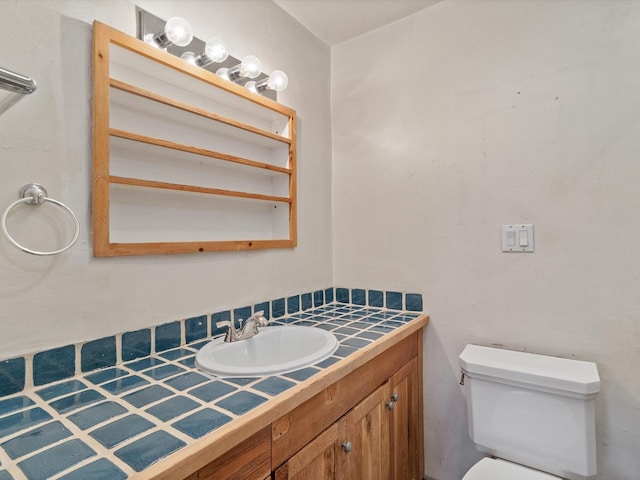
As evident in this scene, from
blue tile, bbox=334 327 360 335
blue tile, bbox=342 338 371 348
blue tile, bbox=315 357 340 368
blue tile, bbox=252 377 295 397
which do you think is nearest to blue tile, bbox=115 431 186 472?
blue tile, bbox=252 377 295 397

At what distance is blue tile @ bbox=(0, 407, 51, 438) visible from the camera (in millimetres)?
679

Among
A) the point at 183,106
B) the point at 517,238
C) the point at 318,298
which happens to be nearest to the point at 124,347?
the point at 183,106

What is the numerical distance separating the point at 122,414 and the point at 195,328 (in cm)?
50

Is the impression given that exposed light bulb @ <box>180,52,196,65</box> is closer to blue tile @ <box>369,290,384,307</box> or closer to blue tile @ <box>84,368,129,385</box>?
blue tile @ <box>84,368,129,385</box>

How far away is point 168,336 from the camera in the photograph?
114 cm

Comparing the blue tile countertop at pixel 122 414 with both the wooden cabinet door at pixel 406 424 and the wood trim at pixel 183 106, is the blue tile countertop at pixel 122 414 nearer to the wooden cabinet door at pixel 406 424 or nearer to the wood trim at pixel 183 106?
the wooden cabinet door at pixel 406 424

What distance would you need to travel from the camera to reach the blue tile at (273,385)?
0.83m

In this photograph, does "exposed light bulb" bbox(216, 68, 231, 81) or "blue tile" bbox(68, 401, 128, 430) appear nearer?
"blue tile" bbox(68, 401, 128, 430)

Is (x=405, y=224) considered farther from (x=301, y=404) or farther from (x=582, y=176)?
(x=301, y=404)

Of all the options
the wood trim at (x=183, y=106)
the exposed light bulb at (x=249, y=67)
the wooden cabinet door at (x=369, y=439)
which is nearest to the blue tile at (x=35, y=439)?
the wooden cabinet door at (x=369, y=439)

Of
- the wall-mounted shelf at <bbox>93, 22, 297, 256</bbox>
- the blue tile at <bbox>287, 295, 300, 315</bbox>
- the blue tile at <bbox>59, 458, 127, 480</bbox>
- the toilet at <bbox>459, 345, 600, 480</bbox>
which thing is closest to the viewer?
the blue tile at <bbox>59, 458, 127, 480</bbox>

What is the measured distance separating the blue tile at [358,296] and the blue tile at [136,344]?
103 centimetres

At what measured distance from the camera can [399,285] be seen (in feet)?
5.55

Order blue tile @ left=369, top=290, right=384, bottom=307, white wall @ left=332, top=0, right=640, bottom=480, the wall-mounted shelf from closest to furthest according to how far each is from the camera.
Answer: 1. the wall-mounted shelf
2. white wall @ left=332, top=0, right=640, bottom=480
3. blue tile @ left=369, top=290, right=384, bottom=307
